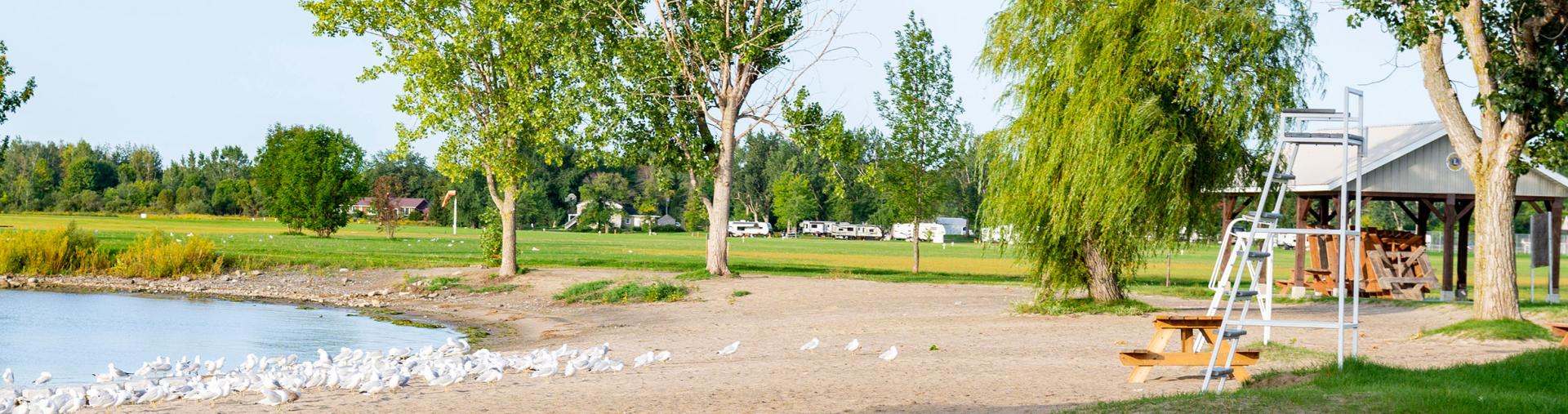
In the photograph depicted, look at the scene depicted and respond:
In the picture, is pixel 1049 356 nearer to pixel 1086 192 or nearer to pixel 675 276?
pixel 1086 192

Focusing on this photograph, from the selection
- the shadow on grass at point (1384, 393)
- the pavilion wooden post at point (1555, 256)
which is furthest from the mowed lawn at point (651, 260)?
the shadow on grass at point (1384, 393)

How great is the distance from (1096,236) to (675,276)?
41.2ft

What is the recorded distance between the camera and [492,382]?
492 inches

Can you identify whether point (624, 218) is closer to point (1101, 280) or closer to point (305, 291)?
point (305, 291)

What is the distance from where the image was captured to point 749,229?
370 ft

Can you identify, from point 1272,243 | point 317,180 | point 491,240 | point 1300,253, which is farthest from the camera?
point 317,180

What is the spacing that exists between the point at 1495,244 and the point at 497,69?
2236cm

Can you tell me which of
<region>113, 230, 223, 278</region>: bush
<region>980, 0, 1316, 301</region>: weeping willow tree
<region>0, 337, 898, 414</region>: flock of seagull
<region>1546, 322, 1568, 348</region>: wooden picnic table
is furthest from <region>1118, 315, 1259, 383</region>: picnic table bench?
<region>113, 230, 223, 278</region>: bush

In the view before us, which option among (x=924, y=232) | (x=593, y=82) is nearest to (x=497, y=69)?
(x=593, y=82)

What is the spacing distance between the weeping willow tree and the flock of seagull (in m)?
5.14

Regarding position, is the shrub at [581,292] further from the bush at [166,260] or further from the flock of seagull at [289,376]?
the bush at [166,260]

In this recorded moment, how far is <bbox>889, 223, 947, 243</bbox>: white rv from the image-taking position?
319 feet

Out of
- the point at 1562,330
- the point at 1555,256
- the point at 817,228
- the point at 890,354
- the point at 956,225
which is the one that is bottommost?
the point at 890,354

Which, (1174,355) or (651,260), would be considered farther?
(651,260)
